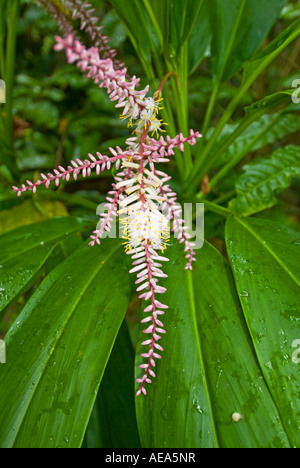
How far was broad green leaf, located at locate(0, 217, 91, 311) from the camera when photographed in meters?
0.71

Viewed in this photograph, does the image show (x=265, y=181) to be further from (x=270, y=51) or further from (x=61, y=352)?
(x=61, y=352)

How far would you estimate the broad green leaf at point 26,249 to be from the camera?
28.0 inches

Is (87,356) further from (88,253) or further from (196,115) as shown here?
(196,115)

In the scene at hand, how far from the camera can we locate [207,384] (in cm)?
56

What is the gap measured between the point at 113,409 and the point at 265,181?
0.68 m

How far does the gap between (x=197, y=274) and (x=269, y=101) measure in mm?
382

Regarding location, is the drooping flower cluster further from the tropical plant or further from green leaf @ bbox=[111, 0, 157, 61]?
green leaf @ bbox=[111, 0, 157, 61]

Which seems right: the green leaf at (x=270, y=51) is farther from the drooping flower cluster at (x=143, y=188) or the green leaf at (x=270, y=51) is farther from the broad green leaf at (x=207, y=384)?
the broad green leaf at (x=207, y=384)

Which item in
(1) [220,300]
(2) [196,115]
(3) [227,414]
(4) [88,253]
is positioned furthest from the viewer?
(2) [196,115]

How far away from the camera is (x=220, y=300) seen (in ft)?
2.16

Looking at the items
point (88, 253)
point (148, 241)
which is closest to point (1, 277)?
point (88, 253)

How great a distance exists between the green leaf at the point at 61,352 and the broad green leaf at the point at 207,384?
0.09 meters

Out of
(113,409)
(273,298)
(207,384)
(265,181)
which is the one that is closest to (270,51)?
(265,181)

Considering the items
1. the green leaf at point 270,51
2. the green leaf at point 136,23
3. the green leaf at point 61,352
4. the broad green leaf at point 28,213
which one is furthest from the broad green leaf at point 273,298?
the broad green leaf at point 28,213
